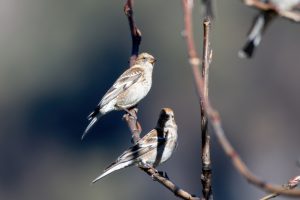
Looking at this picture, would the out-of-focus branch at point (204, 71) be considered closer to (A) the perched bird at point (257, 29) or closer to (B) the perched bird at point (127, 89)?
(A) the perched bird at point (257, 29)

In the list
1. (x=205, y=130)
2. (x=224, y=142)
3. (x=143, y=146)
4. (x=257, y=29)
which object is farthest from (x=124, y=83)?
(x=224, y=142)

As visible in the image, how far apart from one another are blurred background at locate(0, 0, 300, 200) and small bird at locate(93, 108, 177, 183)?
1525 cm

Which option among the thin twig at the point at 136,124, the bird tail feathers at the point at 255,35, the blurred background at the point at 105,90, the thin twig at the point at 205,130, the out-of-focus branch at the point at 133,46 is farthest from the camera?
the blurred background at the point at 105,90

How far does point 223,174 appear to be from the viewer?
914 inches

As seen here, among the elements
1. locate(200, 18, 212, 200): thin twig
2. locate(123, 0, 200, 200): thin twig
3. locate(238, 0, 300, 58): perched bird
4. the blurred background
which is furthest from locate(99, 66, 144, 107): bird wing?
the blurred background

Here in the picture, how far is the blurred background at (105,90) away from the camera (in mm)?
23328

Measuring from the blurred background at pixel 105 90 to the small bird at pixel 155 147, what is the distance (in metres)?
15.2

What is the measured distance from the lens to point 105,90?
24500 mm

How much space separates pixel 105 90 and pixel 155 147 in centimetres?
1943

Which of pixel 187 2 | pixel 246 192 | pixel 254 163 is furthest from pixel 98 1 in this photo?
pixel 187 2

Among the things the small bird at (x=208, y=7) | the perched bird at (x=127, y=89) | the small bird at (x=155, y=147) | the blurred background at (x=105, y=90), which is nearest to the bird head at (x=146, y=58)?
the perched bird at (x=127, y=89)

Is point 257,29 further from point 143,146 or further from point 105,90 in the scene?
point 105,90

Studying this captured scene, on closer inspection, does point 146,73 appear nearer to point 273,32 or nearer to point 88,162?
point 88,162

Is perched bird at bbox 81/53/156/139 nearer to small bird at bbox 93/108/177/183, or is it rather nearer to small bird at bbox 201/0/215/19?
small bird at bbox 93/108/177/183
